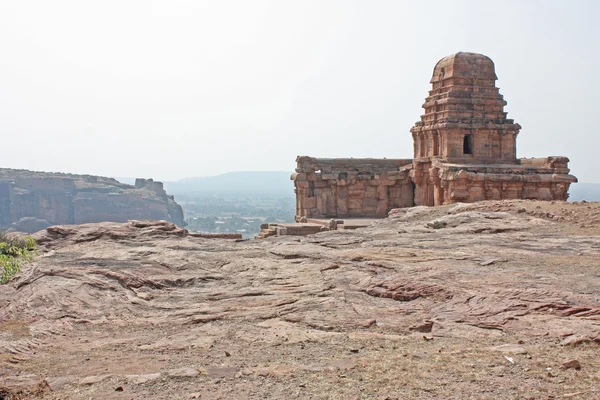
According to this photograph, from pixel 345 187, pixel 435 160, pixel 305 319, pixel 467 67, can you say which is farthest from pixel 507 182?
pixel 305 319

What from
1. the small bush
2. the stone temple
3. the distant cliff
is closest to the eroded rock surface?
the small bush

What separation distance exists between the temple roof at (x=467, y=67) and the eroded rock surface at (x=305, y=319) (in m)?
14.2

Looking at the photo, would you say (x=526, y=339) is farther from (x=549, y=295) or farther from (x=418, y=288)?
(x=418, y=288)

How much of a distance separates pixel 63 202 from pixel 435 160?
79.7m

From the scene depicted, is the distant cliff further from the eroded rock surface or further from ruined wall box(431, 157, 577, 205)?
the eroded rock surface

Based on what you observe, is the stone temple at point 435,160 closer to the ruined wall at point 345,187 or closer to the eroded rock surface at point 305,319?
the ruined wall at point 345,187

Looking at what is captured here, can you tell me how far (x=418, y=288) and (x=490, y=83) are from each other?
18805 millimetres

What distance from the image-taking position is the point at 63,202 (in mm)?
89750

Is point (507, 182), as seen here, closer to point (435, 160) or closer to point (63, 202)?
point (435, 160)

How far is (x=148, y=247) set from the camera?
9789mm

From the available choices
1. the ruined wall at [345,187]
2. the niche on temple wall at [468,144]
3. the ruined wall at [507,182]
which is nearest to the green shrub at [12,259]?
the ruined wall at [345,187]

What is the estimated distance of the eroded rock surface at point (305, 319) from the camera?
14.8 ft

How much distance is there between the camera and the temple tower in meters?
22.7

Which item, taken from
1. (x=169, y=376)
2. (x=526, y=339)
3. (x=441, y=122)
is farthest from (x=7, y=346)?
(x=441, y=122)
